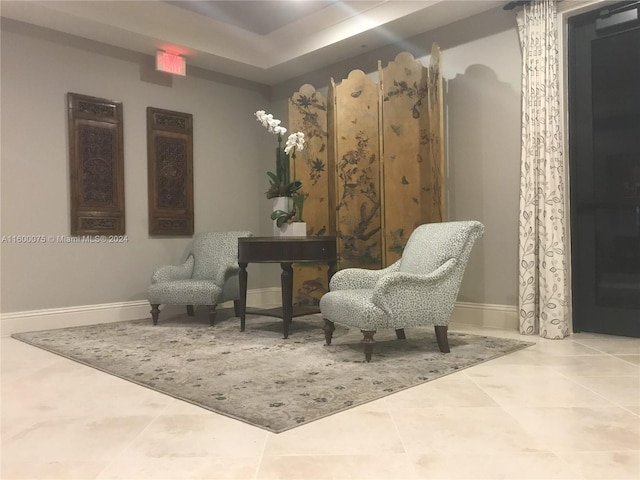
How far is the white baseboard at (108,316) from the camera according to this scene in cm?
391

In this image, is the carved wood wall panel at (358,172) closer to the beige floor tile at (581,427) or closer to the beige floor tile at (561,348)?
the beige floor tile at (561,348)

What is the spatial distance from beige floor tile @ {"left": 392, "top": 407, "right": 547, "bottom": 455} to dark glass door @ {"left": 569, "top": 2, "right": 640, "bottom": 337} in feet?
6.76

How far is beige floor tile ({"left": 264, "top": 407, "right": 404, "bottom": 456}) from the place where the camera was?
5.42 feet

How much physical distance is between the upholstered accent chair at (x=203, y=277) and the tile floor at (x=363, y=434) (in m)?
1.57

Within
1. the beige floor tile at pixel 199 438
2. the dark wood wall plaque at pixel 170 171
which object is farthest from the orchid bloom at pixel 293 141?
the beige floor tile at pixel 199 438

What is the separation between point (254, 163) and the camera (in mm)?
5754

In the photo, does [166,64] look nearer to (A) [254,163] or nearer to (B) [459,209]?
(A) [254,163]

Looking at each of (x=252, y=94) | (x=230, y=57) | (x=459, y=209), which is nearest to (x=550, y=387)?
(x=459, y=209)

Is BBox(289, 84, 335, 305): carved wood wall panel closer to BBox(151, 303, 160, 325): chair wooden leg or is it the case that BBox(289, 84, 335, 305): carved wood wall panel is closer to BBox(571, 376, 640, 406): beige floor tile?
BBox(151, 303, 160, 325): chair wooden leg

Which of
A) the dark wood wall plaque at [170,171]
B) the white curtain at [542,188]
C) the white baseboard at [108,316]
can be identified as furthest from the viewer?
the dark wood wall plaque at [170,171]

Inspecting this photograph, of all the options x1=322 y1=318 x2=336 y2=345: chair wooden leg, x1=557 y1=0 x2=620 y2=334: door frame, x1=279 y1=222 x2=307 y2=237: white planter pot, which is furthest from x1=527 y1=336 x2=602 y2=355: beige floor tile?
x1=279 y1=222 x2=307 y2=237: white planter pot

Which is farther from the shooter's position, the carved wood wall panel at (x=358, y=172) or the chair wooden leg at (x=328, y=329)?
the carved wood wall panel at (x=358, y=172)

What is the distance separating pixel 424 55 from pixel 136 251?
328 centimetres

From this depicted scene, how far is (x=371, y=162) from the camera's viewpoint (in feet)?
14.3
